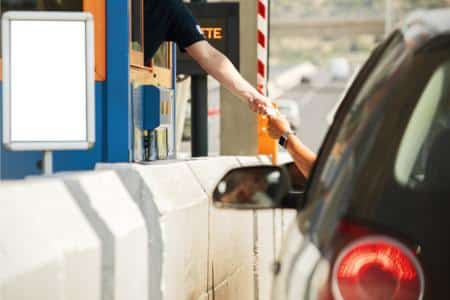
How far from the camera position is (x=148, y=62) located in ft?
33.9

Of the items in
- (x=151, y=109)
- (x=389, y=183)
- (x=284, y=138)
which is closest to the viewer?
(x=389, y=183)

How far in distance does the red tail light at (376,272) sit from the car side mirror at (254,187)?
864 mm

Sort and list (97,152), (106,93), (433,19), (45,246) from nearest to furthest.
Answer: (433,19) → (45,246) → (106,93) → (97,152)

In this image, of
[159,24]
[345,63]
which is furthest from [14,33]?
[345,63]

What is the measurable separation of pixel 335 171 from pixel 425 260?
357 mm

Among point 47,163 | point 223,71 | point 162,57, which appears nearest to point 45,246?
point 47,163

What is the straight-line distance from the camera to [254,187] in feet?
14.6

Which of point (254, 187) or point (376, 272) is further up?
point (254, 187)

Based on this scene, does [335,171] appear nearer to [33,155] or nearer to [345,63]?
[33,155]

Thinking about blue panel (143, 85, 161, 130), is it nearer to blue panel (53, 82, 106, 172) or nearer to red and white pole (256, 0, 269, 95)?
blue panel (53, 82, 106, 172)

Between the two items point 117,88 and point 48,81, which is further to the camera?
point 117,88

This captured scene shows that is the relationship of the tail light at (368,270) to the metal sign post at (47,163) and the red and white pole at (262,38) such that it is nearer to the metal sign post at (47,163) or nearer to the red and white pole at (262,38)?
the metal sign post at (47,163)

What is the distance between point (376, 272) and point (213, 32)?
1145 cm

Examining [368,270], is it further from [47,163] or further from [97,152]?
[97,152]
